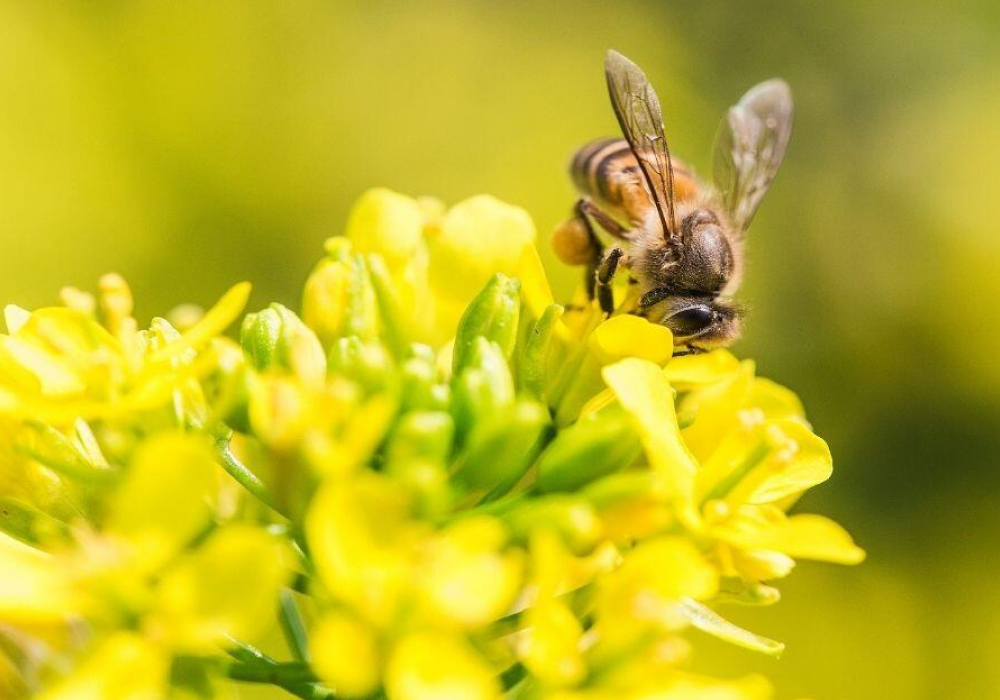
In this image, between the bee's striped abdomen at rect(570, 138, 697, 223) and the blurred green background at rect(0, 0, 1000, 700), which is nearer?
the bee's striped abdomen at rect(570, 138, 697, 223)

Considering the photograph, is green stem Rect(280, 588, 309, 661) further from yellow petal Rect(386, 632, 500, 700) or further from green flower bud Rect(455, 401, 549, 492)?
yellow petal Rect(386, 632, 500, 700)

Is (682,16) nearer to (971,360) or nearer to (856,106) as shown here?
(856,106)

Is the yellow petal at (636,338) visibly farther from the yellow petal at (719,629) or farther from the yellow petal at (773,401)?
the yellow petal at (719,629)

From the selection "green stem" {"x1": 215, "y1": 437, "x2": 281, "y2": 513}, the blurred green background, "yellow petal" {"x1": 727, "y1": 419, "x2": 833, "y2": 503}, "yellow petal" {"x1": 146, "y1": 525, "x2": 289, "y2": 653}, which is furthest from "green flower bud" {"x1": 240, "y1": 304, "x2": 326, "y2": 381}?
the blurred green background

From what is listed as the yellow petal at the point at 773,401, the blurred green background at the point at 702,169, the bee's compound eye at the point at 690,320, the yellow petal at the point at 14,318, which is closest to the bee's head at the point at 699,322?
the bee's compound eye at the point at 690,320

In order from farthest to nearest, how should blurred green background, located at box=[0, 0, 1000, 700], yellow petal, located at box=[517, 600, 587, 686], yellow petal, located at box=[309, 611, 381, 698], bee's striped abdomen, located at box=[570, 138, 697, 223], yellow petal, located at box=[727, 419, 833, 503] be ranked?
1. blurred green background, located at box=[0, 0, 1000, 700]
2. bee's striped abdomen, located at box=[570, 138, 697, 223]
3. yellow petal, located at box=[727, 419, 833, 503]
4. yellow petal, located at box=[517, 600, 587, 686]
5. yellow petal, located at box=[309, 611, 381, 698]

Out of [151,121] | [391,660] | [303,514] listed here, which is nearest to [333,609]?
[303,514]
